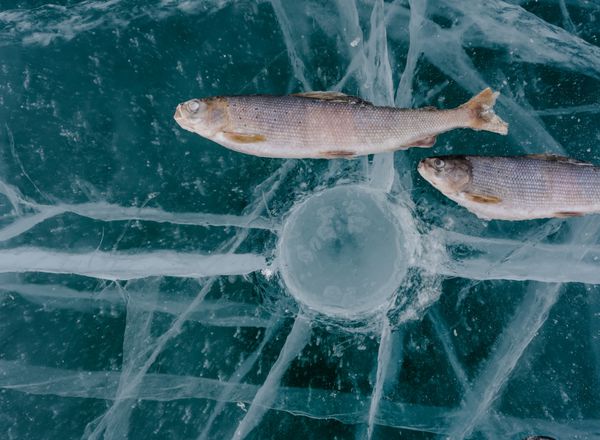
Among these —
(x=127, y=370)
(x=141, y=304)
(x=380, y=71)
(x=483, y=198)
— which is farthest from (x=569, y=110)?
(x=127, y=370)

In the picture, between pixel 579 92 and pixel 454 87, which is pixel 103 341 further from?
pixel 579 92

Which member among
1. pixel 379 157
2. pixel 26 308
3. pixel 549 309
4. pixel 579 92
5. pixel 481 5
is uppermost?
pixel 481 5

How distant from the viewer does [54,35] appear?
3.84 meters

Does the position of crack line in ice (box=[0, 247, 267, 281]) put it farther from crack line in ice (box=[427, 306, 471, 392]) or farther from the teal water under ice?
crack line in ice (box=[427, 306, 471, 392])

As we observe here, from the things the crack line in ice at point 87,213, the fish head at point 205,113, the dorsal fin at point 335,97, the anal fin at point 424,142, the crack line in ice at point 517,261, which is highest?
the fish head at point 205,113

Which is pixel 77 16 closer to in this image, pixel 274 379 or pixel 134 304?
pixel 134 304

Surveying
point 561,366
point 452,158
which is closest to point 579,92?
point 452,158

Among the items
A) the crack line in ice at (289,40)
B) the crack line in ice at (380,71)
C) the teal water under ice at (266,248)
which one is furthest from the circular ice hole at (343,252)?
the crack line in ice at (289,40)

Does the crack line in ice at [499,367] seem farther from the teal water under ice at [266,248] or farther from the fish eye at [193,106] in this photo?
the fish eye at [193,106]

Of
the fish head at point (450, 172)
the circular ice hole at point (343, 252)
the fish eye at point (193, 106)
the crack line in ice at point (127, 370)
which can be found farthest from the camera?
the circular ice hole at point (343, 252)

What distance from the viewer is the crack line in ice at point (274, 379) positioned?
383 centimetres

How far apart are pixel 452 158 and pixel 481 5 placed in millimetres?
1457

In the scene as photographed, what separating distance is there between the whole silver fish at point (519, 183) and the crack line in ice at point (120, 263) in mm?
1729

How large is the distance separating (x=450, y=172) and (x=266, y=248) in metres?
1.54
